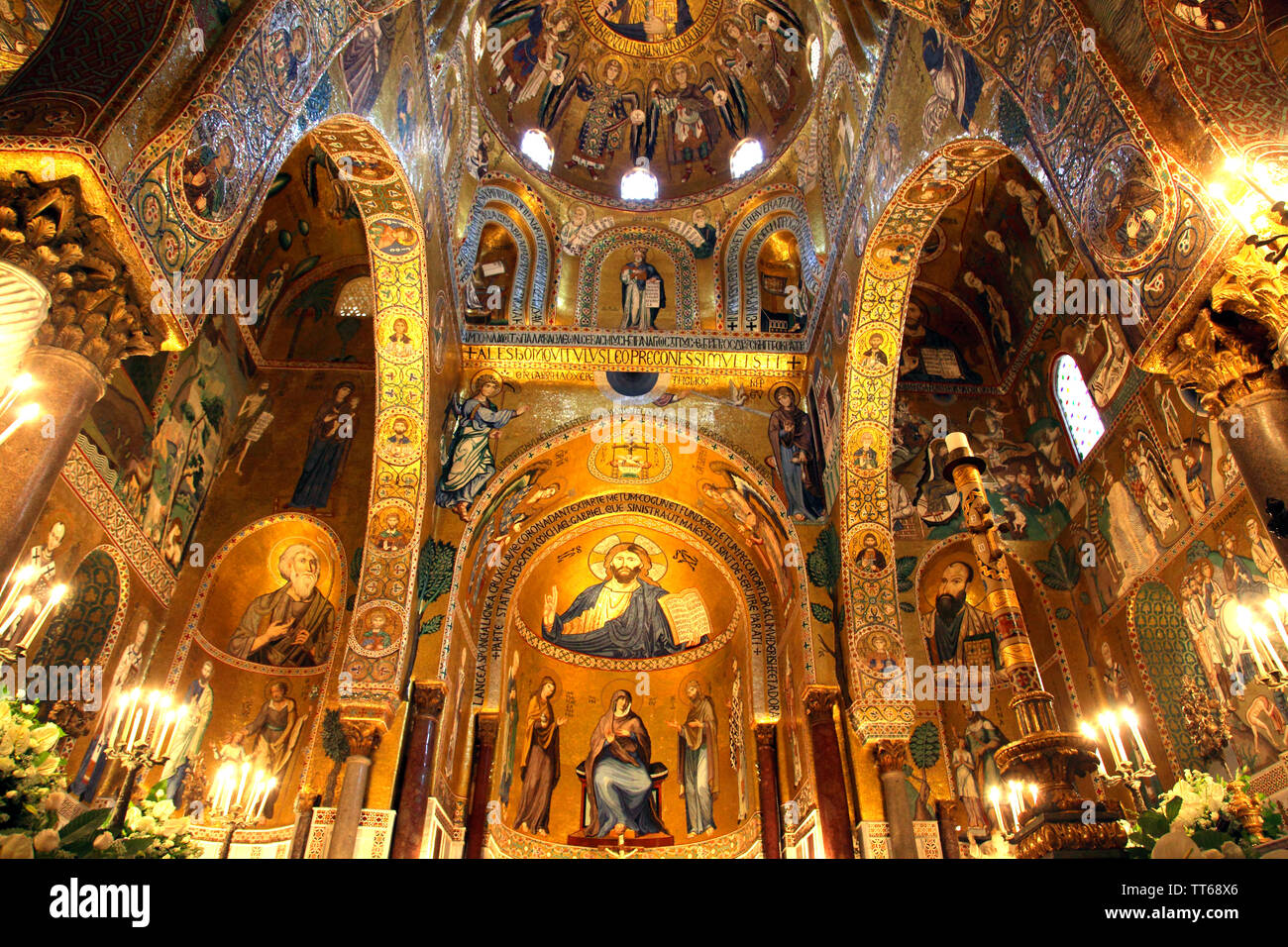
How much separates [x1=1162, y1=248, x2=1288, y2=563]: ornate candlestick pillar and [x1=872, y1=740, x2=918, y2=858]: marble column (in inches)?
245

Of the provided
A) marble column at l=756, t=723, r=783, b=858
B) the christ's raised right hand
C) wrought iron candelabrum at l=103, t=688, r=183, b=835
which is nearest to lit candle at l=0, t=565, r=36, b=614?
wrought iron candelabrum at l=103, t=688, r=183, b=835

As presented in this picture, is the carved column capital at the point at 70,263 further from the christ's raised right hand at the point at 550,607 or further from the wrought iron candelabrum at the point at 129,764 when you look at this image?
the christ's raised right hand at the point at 550,607

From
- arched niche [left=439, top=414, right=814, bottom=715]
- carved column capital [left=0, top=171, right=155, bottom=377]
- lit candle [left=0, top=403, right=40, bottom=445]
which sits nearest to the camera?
lit candle [left=0, top=403, right=40, bottom=445]

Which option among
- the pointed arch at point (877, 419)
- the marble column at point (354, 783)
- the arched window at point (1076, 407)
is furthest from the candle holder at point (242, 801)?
the arched window at point (1076, 407)

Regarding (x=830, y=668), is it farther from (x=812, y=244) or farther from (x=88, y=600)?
(x=88, y=600)

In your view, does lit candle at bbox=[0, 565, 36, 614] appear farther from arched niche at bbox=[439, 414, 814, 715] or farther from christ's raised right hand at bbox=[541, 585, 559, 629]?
christ's raised right hand at bbox=[541, 585, 559, 629]

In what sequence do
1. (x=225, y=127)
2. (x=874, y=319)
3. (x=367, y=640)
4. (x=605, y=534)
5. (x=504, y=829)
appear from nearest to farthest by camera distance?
(x=225, y=127), (x=367, y=640), (x=874, y=319), (x=504, y=829), (x=605, y=534)

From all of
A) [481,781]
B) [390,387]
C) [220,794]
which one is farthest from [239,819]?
[390,387]

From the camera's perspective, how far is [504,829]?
11.3 meters

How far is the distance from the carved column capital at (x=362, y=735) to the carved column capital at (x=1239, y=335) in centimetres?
853

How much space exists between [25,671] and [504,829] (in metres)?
6.46

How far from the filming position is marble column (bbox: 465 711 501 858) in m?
10.6

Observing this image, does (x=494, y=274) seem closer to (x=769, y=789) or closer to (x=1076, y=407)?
(x=769, y=789)
